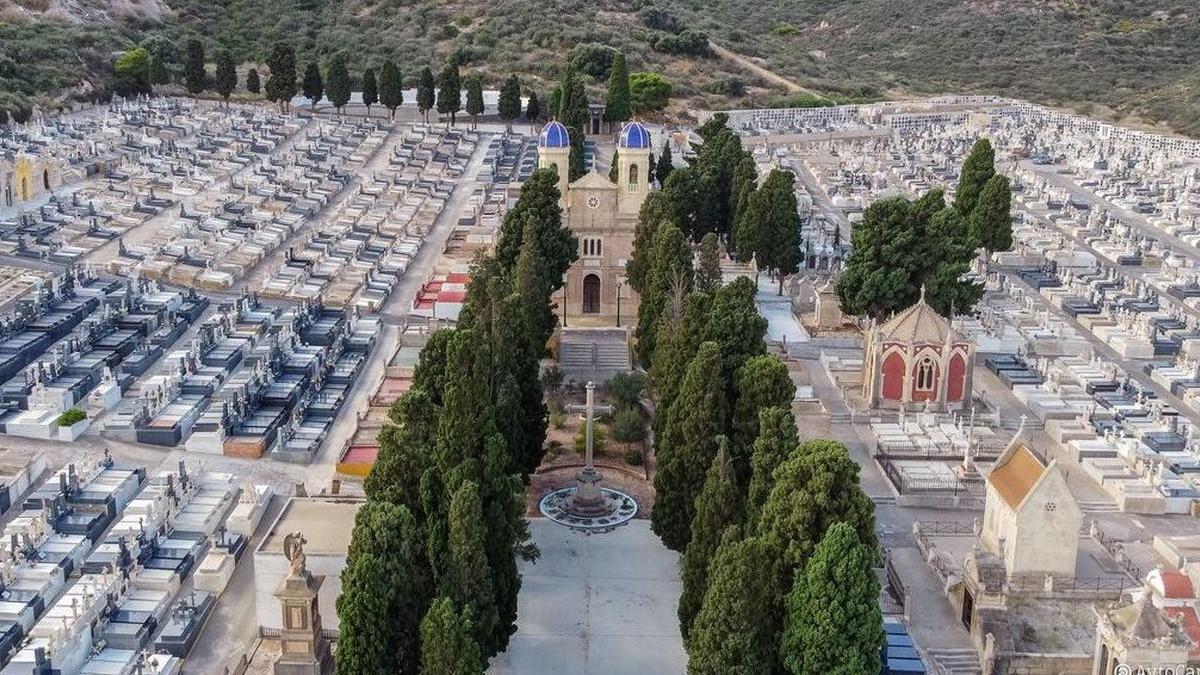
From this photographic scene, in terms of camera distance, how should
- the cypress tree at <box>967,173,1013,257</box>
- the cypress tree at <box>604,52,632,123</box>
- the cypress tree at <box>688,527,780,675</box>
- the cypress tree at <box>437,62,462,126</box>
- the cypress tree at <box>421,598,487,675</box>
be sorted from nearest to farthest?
the cypress tree at <box>421,598,487,675</box>, the cypress tree at <box>688,527,780,675</box>, the cypress tree at <box>967,173,1013,257</box>, the cypress tree at <box>604,52,632,123</box>, the cypress tree at <box>437,62,462,126</box>

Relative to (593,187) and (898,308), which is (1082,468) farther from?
(593,187)

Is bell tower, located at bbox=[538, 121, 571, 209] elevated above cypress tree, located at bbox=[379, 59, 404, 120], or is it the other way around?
cypress tree, located at bbox=[379, 59, 404, 120]

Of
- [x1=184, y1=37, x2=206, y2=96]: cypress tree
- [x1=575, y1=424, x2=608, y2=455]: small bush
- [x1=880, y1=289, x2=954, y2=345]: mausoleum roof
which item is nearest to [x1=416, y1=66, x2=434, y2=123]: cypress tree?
[x1=184, y1=37, x2=206, y2=96]: cypress tree

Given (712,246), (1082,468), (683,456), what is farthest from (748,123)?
(683,456)

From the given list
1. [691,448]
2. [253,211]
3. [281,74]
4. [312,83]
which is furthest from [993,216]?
[281,74]

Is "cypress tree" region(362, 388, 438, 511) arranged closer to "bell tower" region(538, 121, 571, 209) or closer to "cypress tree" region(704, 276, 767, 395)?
"cypress tree" region(704, 276, 767, 395)

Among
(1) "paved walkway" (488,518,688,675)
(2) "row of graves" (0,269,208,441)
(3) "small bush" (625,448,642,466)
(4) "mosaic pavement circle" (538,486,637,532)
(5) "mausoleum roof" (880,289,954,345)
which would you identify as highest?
(5) "mausoleum roof" (880,289,954,345)

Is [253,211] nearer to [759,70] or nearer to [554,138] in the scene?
[554,138]
